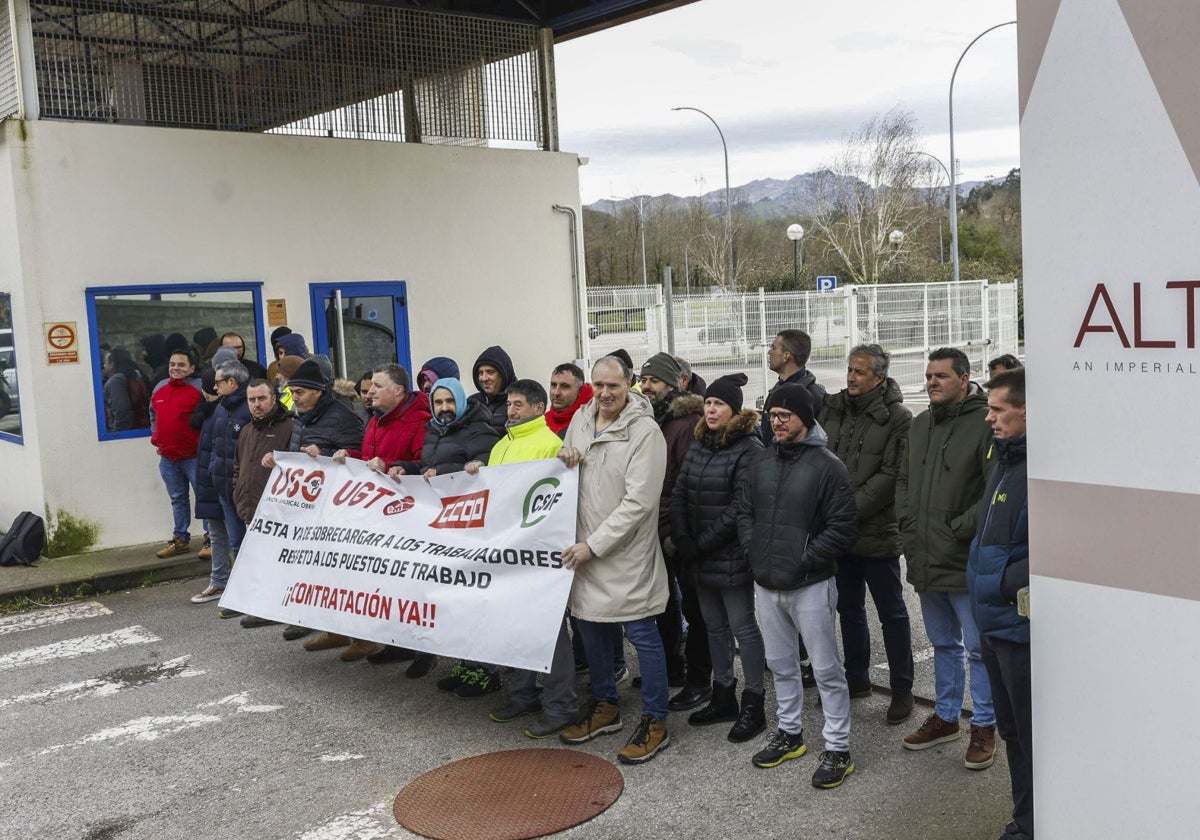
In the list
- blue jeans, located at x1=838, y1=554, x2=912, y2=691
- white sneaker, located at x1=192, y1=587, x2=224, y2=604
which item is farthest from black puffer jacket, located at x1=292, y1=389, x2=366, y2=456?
blue jeans, located at x1=838, y1=554, x2=912, y2=691

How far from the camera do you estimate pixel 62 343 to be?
10500mm

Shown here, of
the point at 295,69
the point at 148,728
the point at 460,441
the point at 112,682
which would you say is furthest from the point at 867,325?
the point at 148,728

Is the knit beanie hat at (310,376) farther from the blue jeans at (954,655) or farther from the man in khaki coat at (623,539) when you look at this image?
the blue jeans at (954,655)

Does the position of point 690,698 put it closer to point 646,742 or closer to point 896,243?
point 646,742

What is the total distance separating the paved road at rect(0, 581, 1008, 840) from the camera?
5039 mm

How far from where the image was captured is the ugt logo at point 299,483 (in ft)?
24.6

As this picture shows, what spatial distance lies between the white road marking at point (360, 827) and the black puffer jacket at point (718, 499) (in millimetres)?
1946

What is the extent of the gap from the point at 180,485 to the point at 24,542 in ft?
4.92

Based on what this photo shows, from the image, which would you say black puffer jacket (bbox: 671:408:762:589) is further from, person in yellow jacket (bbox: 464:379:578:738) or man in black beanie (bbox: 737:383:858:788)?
person in yellow jacket (bbox: 464:379:578:738)

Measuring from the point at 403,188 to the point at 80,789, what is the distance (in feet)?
27.3

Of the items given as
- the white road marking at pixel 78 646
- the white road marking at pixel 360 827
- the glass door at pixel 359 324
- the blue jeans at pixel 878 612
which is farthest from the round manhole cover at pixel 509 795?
the glass door at pixel 359 324

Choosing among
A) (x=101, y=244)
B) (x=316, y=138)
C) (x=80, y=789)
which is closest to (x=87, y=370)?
(x=101, y=244)

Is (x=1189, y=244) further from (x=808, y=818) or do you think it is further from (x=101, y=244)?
(x=101, y=244)

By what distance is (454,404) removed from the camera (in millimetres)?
6922
